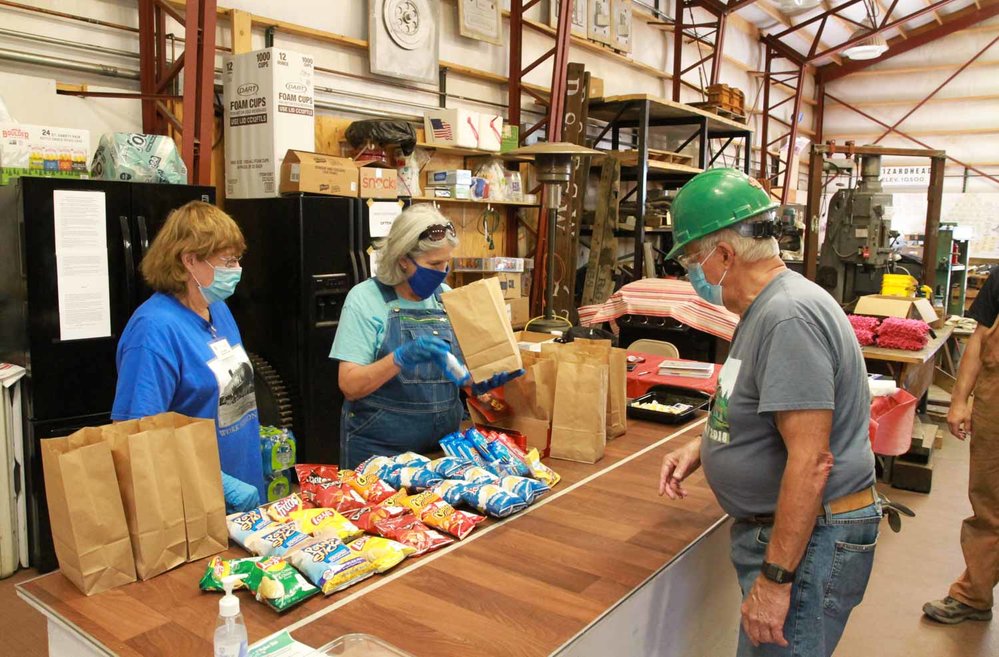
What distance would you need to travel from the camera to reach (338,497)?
1.94m

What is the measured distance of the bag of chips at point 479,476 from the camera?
205 cm

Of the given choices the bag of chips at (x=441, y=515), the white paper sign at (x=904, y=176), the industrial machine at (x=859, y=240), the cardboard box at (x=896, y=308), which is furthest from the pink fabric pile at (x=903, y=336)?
the white paper sign at (x=904, y=176)

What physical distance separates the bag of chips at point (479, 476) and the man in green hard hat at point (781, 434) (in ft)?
1.92

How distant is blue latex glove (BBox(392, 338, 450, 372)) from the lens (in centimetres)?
231

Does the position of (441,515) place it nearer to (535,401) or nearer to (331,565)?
(331,565)

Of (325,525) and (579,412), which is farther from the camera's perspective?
(579,412)

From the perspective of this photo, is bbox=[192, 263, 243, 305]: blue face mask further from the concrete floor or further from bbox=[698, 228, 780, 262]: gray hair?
the concrete floor

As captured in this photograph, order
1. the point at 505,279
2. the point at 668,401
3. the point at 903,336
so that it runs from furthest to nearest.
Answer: the point at 505,279
the point at 903,336
the point at 668,401

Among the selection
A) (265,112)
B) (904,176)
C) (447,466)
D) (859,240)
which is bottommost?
(447,466)

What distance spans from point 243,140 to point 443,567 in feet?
11.7

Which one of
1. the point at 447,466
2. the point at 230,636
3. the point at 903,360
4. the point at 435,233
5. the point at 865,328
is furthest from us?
the point at 865,328

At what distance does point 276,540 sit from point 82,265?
2.54 metres

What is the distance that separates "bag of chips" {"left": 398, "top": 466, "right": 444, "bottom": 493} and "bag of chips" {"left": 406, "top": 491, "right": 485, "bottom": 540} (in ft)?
0.20

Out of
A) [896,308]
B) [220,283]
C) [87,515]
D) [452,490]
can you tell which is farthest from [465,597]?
[896,308]
